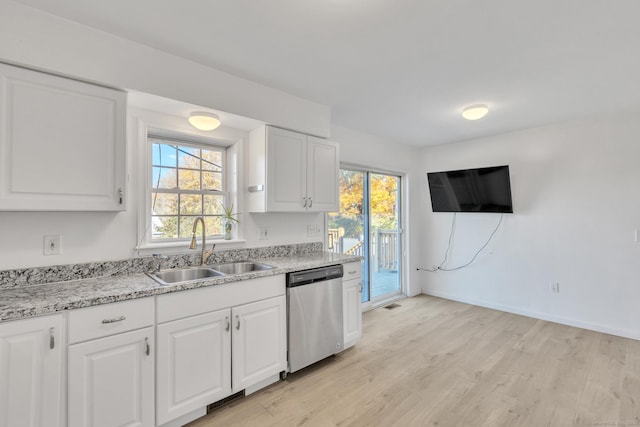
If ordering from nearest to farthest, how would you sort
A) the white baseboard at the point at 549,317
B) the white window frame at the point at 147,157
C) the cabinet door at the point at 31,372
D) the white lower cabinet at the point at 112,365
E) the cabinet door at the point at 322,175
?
the cabinet door at the point at 31,372, the white lower cabinet at the point at 112,365, the white window frame at the point at 147,157, the cabinet door at the point at 322,175, the white baseboard at the point at 549,317

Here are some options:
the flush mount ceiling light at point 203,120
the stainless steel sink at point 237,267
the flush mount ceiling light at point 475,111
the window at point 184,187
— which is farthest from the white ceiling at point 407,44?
the stainless steel sink at point 237,267

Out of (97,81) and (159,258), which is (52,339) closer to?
(159,258)

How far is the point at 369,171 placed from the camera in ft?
14.0

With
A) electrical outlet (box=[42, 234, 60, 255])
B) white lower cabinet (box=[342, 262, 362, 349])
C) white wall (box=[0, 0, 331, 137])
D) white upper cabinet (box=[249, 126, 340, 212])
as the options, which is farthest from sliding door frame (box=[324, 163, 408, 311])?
electrical outlet (box=[42, 234, 60, 255])

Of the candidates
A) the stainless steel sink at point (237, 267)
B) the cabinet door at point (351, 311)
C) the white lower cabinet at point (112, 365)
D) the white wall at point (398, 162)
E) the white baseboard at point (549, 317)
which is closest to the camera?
the white lower cabinet at point (112, 365)

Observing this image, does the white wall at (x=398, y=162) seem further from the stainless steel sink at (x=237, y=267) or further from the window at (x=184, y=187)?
the stainless steel sink at (x=237, y=267)

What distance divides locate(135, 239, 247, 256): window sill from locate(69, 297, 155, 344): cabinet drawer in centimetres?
64

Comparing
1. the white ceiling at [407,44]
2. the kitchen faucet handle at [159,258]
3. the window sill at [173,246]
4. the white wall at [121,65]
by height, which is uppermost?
the white ceiling at [407,44]

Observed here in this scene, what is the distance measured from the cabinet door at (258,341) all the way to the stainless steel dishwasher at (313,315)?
0.08 m

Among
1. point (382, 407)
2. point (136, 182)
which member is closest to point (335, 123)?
point (136, 182)

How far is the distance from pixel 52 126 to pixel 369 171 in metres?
3.40

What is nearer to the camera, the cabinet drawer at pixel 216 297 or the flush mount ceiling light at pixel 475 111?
the cabinet drawer at pixel 216 297

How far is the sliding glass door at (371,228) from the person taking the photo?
13.1 ft

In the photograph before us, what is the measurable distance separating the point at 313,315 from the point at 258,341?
0.52 m
